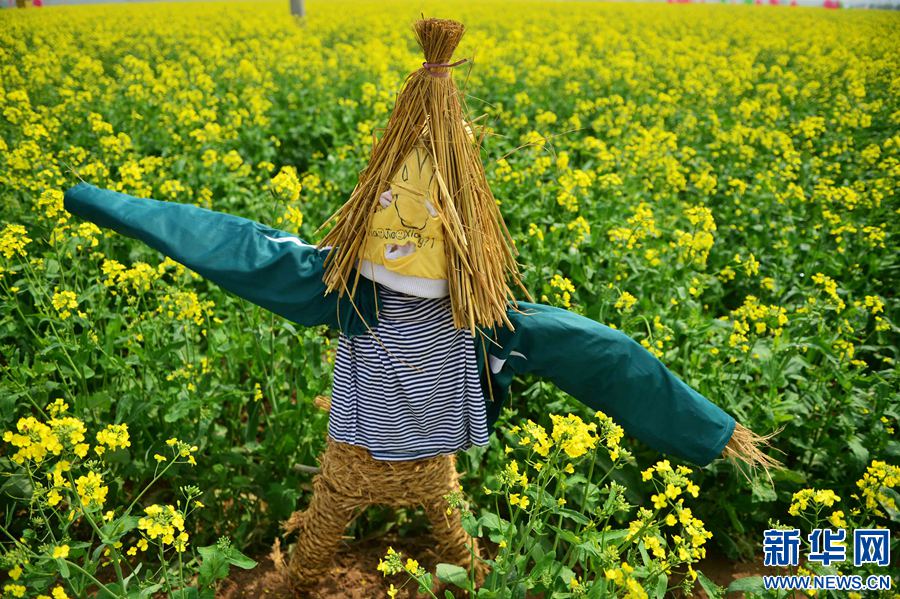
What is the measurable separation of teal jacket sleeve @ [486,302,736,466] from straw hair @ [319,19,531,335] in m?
0.12

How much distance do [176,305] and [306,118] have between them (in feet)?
13.4

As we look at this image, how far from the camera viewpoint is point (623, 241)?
340cm

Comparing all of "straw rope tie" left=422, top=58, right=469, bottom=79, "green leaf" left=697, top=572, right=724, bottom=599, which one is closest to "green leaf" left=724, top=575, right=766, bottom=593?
"green leaf" left=697, top=572, right=724, bottom=599

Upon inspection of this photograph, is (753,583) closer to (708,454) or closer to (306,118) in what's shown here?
(708,454)

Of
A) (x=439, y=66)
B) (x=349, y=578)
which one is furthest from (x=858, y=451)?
(x=439, y=66)

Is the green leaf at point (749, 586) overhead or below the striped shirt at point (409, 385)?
below

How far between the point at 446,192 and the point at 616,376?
73 centimetres

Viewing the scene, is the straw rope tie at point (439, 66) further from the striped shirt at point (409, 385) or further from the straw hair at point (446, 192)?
the striped shirt at point (409, 385)

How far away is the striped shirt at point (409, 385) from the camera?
1.90m

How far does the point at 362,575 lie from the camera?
2.52 meters

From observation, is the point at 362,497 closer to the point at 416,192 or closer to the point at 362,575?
the point at 362,575

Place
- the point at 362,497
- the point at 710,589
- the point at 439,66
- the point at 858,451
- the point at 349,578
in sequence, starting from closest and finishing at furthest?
the point at 439,66
the point at 710,589
the point at 362,497
the point at 349,578
the point at 858,451

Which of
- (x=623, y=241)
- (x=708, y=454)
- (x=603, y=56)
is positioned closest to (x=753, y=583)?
(x=708, y=454)

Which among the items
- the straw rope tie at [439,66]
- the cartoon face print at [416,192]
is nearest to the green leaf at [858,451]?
the cartoon face print at [416,192]
